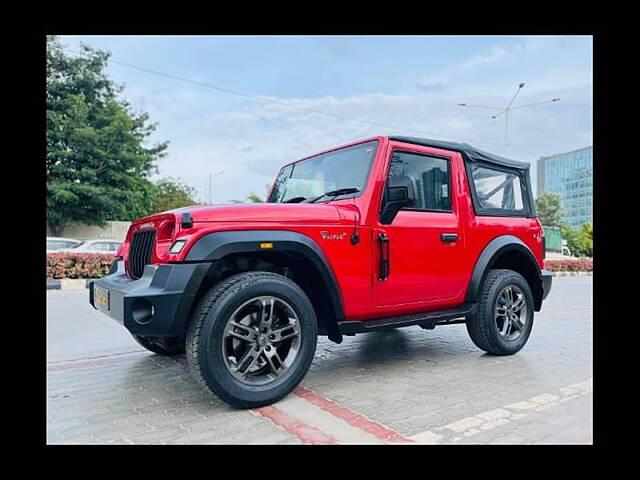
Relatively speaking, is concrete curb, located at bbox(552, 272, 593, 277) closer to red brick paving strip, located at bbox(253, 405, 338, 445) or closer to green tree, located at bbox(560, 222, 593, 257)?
green tree, located at bbox(560, 222, 593, 257)

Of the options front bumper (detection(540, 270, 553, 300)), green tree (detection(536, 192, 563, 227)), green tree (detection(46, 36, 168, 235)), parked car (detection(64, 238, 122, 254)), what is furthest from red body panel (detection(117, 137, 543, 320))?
green tree (detection(536, 192, 563, 227))

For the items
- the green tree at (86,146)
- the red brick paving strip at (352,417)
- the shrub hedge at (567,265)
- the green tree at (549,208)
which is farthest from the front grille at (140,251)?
the green tree at (549,208)

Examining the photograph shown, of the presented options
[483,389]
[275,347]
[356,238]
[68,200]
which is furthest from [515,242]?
[68,200]

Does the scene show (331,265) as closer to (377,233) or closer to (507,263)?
(377,233)

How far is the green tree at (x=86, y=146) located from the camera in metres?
18.9

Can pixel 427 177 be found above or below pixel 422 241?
above

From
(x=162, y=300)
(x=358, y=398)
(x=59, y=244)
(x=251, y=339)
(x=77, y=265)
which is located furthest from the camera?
(x=59, y=244)

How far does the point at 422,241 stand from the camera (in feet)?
12.8

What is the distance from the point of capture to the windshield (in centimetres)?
386

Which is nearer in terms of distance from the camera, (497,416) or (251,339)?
(497,416)

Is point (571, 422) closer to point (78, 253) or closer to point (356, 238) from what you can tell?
point (356, 238)

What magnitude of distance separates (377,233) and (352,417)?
1395 mm

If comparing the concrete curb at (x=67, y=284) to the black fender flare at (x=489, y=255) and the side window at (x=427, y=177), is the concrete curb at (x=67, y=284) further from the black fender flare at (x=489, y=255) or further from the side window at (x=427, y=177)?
the black fender flare at (x=489, y=255)

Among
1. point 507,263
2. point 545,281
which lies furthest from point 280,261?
point 545,281
